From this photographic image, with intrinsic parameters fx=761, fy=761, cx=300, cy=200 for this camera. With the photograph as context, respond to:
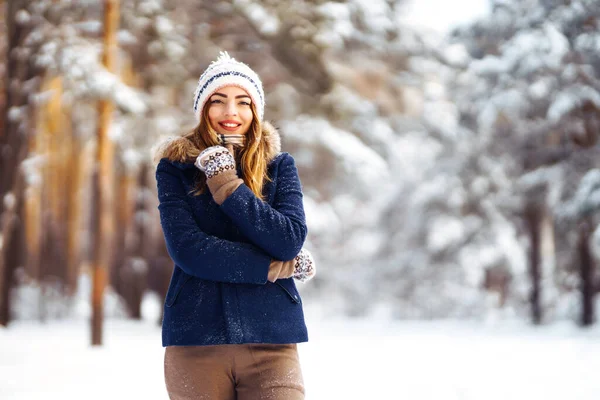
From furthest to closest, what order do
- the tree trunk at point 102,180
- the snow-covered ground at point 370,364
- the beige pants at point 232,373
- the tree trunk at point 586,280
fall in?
the tree trunk at point 586,280, the tree trunk at point 102,180, the snow-covered ground at point 370,364, the beige pants at point 232,373

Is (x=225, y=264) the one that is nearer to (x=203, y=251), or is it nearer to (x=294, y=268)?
(x=203, y=251)

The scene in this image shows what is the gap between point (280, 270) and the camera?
258 centimetres

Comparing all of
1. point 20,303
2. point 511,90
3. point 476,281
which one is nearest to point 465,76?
point 511,90

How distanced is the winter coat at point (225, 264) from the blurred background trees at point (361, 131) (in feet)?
33.0

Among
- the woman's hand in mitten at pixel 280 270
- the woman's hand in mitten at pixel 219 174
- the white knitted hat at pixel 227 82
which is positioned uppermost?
the white knitted hat at pixel 227 82

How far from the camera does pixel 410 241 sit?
70.9ft

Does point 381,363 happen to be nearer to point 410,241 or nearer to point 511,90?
point 511,90

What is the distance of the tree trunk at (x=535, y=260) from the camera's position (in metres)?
18.2

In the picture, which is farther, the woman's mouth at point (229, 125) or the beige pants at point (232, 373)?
the woman's mouth at point (229, 125)

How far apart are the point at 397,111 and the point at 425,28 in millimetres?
2122

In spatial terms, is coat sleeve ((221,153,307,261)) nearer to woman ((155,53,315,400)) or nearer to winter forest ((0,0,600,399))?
woman ((155,53,315,400))

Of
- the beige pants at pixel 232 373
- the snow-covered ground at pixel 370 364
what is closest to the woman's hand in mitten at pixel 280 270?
the beige pants at pixel 232 373

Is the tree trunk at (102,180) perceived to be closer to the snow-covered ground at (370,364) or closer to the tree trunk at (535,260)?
the snow-covered ground at (370,364)

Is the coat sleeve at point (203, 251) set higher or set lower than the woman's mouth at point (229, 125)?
lower
